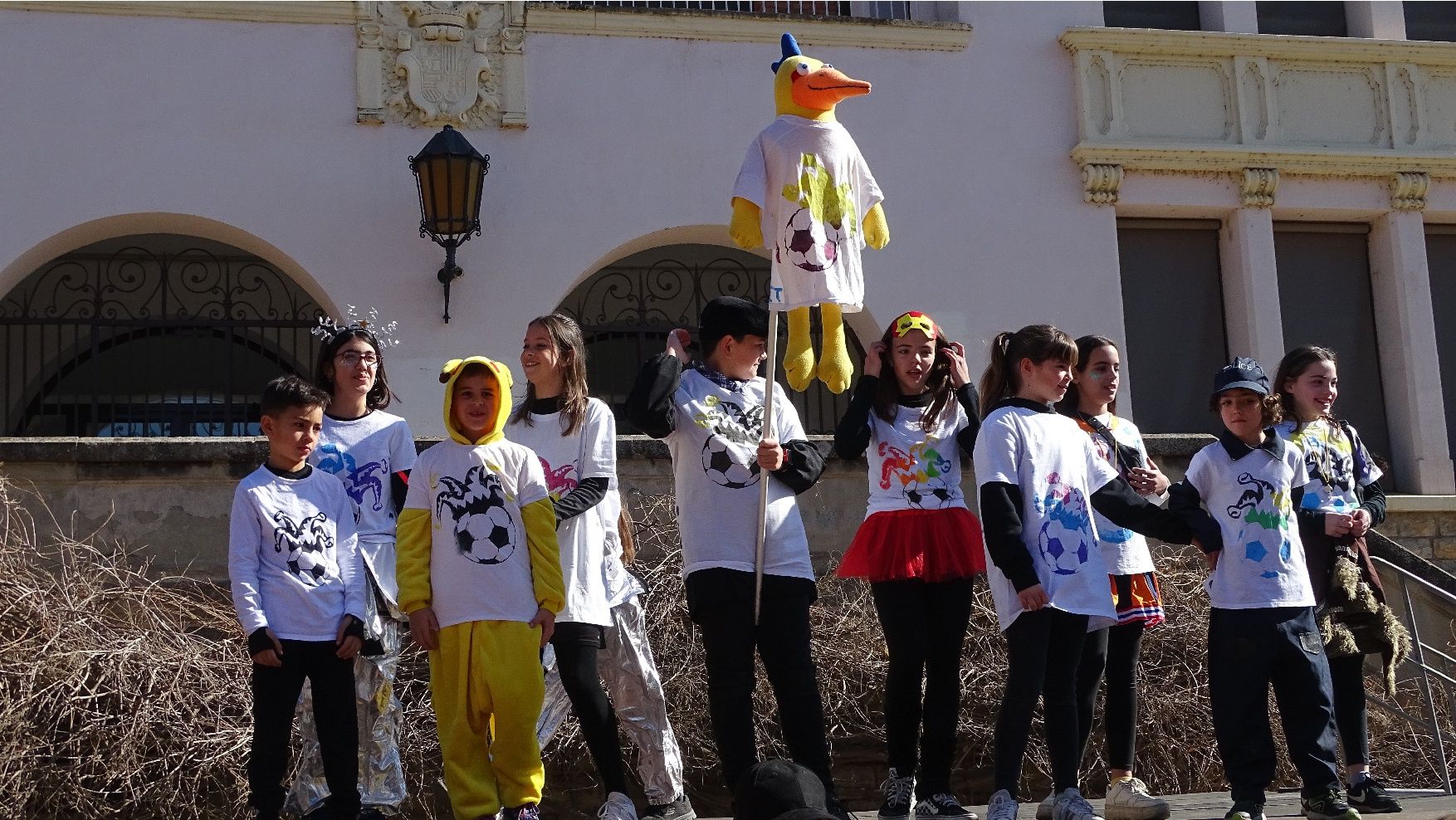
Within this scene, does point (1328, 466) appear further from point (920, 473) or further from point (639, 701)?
point (639, 701)

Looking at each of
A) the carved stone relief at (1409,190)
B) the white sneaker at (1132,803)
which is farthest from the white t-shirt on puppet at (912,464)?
the carved stone relief at (1409,190)

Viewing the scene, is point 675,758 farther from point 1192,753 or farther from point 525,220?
point 525,220

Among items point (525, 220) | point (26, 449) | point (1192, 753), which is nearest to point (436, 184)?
point (525, 220)

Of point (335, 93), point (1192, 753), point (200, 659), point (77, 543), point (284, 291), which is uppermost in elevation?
point (335, 93)

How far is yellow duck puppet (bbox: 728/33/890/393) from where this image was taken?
5945mm

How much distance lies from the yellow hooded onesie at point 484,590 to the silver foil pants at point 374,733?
21.0 inches

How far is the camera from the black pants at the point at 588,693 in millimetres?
5699

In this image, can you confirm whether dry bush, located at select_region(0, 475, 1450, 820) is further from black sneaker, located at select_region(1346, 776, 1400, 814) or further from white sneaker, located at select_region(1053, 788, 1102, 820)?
white sneaker, located at select_region(1053, 788, 1102, 820)

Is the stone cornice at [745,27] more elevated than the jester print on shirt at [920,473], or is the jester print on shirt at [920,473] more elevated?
the stone cornice at [745,27]

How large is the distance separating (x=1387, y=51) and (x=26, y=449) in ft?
34.2

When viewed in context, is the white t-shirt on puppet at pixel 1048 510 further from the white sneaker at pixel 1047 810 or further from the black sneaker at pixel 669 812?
the black sneaker at pixel 669 812

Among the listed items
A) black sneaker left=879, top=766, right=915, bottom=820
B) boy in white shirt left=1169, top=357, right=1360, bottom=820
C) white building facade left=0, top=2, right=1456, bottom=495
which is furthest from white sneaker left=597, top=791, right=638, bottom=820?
white building facade left=0, top=2, right=1456, bottom=495

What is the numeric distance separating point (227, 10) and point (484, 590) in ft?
25.7

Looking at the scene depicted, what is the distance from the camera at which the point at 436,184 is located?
38.5 ft
